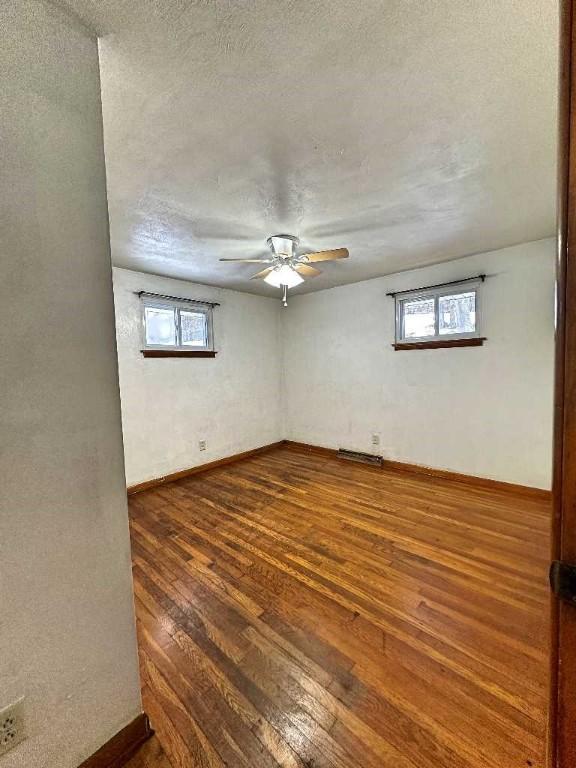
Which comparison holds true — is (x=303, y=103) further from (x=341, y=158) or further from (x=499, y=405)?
(x=499, y=405)

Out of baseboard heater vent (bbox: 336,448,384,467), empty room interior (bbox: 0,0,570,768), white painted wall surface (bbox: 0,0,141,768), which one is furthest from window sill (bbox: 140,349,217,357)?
white painted wall surface (bbox: 0,0,141,768)

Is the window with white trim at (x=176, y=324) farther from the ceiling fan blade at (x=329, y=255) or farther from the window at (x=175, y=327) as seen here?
the ceiling fan blade at (x=329, y=255)

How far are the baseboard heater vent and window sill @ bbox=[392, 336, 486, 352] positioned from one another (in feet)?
4.55

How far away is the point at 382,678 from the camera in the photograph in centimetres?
127

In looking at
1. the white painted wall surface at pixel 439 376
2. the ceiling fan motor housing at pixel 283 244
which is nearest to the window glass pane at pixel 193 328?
the white painted wall surface at pixel 439 376

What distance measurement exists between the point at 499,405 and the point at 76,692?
3555 millimetres

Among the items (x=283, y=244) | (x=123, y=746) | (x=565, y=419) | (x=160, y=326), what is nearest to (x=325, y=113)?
(x=283, y=244)

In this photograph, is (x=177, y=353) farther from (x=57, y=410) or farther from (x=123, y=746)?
(x=123, y=746)

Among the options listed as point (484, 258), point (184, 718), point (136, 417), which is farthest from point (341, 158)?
point (136, 417)

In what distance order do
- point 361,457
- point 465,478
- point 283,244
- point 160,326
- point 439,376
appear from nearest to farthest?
point 283,244 < point 465,478 < point 439,376 < point 160,326 < point 361,457

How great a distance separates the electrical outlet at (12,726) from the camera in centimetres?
81

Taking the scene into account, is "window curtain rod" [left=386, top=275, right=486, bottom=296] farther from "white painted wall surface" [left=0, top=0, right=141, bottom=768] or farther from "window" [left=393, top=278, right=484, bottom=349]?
"white painted wall surface" [left=0, top=0, right=141, bottom=768]

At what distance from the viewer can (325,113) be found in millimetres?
1264

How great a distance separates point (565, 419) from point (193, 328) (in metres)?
3.83
